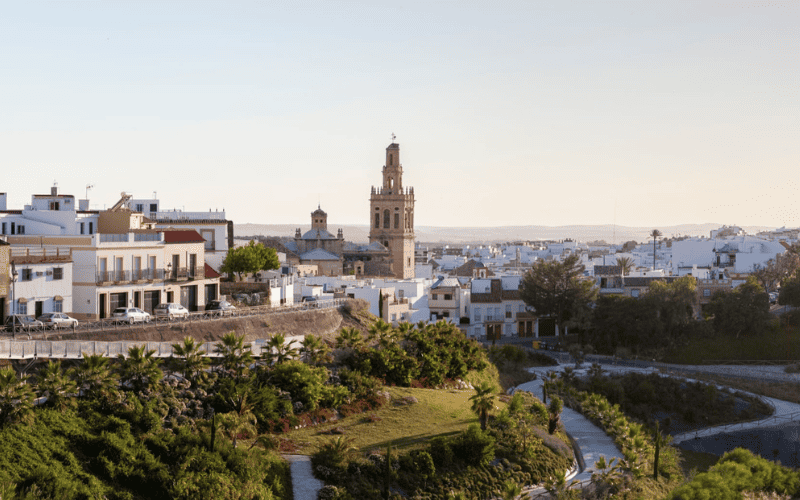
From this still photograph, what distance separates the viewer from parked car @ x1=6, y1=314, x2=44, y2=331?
103 feet

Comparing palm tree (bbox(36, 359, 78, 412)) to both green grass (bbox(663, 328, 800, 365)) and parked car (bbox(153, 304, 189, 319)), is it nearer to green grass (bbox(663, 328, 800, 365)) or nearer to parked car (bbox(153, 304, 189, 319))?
parked car (bbox(153, 304, 189, 319))

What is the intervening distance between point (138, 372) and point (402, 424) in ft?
32.3

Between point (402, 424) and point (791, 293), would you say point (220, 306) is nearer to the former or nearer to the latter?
point (402, 424)

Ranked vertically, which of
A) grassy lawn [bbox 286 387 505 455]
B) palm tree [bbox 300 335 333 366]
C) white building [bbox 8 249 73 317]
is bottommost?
grassy lawn [bbox 286 387 505 455]

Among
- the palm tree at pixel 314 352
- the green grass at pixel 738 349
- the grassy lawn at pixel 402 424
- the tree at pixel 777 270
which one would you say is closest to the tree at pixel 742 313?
the green grass at pixel 738 349

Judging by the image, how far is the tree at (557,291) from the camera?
70562mm

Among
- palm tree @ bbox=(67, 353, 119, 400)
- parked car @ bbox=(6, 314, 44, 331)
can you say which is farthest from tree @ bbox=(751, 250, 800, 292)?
palm tree @ bbox=(67, 353, 119, 400)

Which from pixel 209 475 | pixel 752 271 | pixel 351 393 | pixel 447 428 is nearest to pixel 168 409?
pixel 209 475

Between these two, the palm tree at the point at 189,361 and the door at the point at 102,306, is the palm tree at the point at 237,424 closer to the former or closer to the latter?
the palm tree at the point at 189,361

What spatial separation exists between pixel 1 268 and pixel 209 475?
49.0ft

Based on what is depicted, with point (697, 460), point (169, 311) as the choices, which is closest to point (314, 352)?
point (169, 311)

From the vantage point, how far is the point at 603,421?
131 feet

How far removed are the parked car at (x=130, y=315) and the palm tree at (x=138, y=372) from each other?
23.8 ft

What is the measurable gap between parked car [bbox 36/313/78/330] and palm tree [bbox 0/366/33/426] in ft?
31.1
